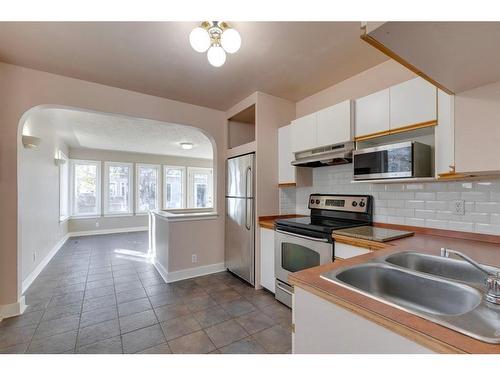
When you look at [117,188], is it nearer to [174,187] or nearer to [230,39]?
[174,187]

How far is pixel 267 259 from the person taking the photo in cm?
279

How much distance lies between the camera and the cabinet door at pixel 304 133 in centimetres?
258

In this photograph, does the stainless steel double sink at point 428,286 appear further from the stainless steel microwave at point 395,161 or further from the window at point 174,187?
the window at point 174,187

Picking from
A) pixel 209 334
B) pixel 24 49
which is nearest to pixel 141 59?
pixel 24 49

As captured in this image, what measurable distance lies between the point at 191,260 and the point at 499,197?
329 centimetres

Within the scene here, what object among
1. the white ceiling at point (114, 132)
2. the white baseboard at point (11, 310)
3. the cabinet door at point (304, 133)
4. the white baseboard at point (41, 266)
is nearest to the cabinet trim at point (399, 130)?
the cabinet door at point (304, 133)

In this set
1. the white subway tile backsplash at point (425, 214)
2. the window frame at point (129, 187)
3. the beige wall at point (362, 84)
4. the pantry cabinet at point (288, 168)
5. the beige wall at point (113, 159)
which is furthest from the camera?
the window frame at point (129, 187)

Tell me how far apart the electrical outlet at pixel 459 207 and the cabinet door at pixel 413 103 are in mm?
687

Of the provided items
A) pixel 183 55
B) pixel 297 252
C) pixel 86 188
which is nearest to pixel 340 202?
pixel 297 252

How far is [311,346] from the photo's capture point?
3.12 feet

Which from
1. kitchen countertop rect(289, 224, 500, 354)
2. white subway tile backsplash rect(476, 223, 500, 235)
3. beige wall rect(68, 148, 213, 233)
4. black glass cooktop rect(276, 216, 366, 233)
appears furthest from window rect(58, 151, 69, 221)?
white subway tile backsplash rect(476, 223, 500, 235)

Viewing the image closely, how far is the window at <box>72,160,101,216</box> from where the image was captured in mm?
6473

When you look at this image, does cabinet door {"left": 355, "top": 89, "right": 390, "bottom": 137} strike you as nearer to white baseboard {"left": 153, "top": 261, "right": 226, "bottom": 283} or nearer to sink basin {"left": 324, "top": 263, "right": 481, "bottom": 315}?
sink basin {"left": 324, "top": 263, "right": 481, "bottom": 315}
